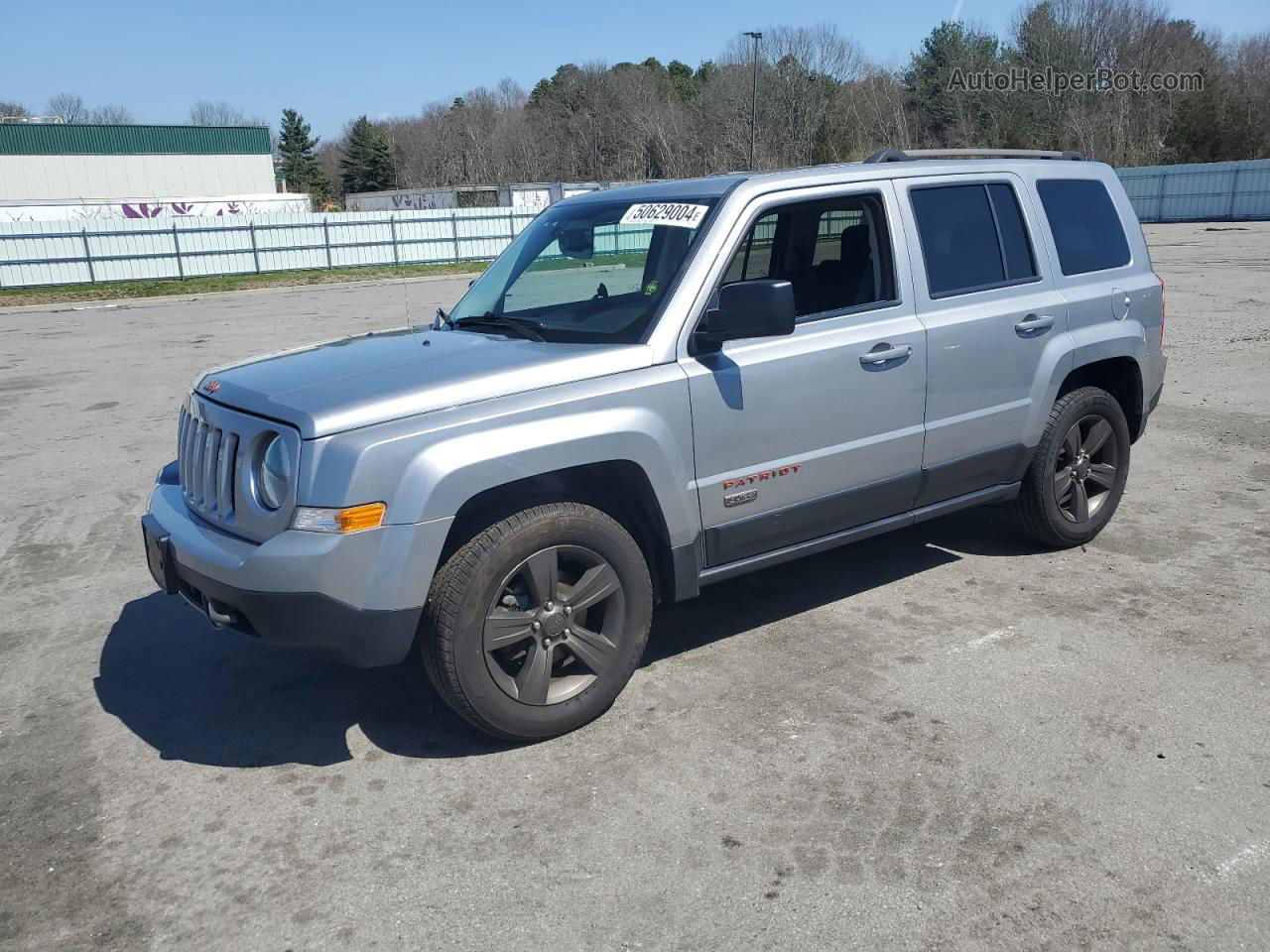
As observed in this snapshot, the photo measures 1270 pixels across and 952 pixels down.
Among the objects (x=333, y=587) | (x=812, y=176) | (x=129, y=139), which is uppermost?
(x=129, y=139)

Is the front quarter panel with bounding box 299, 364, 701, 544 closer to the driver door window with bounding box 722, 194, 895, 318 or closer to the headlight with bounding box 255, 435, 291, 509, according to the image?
the headlight with bounding box 255, 435, 291, 509

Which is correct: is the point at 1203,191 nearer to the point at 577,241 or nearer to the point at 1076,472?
the point at 1076,472

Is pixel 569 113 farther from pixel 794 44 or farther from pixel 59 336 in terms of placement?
pixel 59 336

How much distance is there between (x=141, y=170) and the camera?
61.0m

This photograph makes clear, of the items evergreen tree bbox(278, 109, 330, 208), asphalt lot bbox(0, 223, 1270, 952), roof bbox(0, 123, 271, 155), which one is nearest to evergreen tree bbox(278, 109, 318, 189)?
evergreen tree bbox(278, 109, 330, 208)

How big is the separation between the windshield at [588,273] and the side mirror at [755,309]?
0.32 meters

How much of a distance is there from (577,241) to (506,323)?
2.06ft

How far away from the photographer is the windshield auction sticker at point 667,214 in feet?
13.8

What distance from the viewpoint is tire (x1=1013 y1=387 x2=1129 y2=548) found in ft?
17.3

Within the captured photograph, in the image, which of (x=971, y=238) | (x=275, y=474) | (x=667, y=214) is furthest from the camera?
(x=971, y=238)

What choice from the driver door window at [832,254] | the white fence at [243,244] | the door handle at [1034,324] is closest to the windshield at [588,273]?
the driver door window at [832,254]

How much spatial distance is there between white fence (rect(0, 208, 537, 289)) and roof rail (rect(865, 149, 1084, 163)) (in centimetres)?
2854

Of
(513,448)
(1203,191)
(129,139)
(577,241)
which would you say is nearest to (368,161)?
(129,139)

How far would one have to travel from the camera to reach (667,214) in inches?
171
